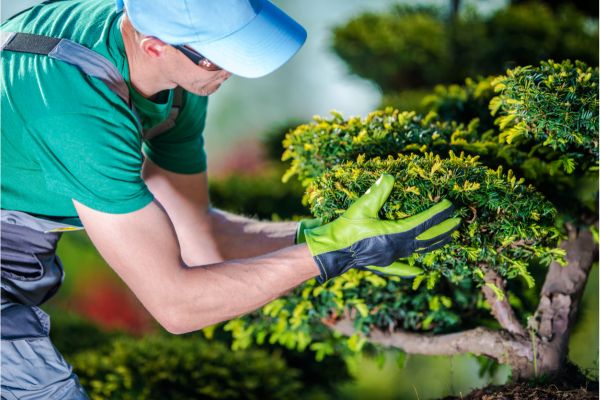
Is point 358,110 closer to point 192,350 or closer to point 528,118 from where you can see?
point 192,350

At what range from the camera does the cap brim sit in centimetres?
169

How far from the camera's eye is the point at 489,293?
6.68 feet

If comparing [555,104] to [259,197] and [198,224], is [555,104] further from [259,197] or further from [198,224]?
[259,197]

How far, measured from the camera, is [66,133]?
5.12 ft

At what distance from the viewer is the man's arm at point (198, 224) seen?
7.42 feet

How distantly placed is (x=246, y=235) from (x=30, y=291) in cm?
66

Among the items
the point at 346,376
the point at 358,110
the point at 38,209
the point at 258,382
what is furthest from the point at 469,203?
the point at 358,110

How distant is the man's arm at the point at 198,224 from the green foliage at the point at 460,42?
95.7 inches

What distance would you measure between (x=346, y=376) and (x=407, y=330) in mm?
1245

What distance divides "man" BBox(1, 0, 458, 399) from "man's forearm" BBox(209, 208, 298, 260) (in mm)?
413

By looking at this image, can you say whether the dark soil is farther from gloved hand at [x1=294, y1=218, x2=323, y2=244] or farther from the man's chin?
the man's chin

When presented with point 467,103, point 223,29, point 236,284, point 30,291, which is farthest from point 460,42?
point 30,291

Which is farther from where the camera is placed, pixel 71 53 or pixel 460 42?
pixel 460 42

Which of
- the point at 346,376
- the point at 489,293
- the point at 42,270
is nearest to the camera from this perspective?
the point at 42,270
